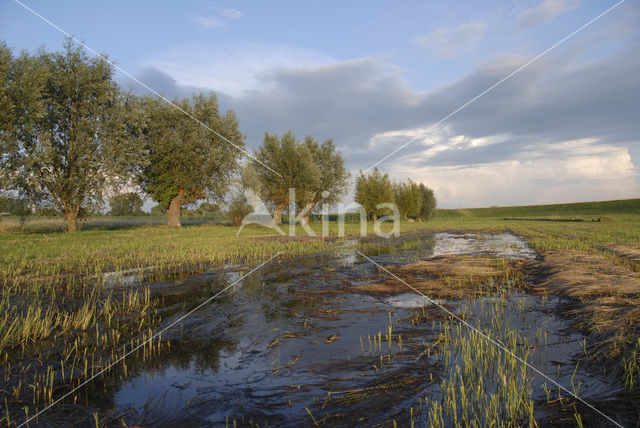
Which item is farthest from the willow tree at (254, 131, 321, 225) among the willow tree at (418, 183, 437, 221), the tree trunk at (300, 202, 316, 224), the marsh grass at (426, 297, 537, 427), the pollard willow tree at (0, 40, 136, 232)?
the willow tree at (418, 183, 437, 221)

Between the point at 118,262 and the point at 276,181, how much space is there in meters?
29.7

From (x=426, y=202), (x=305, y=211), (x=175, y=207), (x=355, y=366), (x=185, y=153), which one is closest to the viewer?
(x=355, y=366)

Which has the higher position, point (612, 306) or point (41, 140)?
point (41, 140)

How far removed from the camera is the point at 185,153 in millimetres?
36312

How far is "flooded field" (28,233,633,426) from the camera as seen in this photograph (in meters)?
4.29

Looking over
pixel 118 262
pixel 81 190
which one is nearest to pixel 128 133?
pixel 81 190

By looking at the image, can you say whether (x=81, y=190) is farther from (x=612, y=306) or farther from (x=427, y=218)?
(x=427, y=218)

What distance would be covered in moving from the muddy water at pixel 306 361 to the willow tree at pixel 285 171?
1322 inches

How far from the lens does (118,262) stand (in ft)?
50.8

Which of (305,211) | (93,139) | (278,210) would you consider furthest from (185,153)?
(305,211)

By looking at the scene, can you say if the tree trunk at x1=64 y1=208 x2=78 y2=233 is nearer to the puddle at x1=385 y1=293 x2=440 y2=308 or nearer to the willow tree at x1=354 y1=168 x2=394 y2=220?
the puddle at x1=385 y1=293 x2=440 y2=308

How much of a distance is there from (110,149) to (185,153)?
24.9 ft

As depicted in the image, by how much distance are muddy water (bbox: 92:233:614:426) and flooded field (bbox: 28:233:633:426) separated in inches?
1.0

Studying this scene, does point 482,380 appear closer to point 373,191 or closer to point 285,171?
point 285,171
